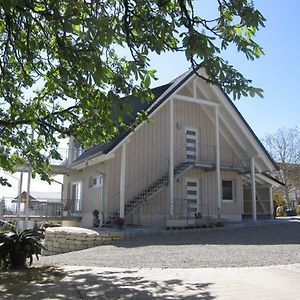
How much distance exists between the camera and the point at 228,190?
25.6 m

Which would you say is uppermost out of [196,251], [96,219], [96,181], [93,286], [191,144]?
[191,144]

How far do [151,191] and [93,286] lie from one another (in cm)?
1383

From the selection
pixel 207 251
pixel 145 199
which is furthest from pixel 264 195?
pixel 207 251

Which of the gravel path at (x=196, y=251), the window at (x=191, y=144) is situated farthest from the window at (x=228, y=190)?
the gravel path at (x=196, y=251)

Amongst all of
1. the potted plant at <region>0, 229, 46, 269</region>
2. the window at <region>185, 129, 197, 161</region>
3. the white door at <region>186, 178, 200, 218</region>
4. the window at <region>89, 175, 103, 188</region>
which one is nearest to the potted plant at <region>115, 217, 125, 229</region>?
the window at <region>89, 175, 103, 188</region>

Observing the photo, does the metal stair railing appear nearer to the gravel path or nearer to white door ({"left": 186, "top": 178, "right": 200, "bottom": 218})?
white door ({"left": 186, "top": 178, "right": 200, "bottom": 218})

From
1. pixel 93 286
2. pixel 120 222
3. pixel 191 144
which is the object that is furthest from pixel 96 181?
pixel 93 286

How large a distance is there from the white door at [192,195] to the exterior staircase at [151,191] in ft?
4.93

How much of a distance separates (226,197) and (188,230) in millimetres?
7161

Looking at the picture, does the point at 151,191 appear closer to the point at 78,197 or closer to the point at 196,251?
the point at 78,197

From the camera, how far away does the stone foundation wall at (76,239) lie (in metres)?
15.5

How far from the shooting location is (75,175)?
26359 millimetres

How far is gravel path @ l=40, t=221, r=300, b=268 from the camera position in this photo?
35.2 feet

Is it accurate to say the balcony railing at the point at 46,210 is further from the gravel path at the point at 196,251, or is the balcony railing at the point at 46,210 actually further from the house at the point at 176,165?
the gravel path at the point at 196,251
